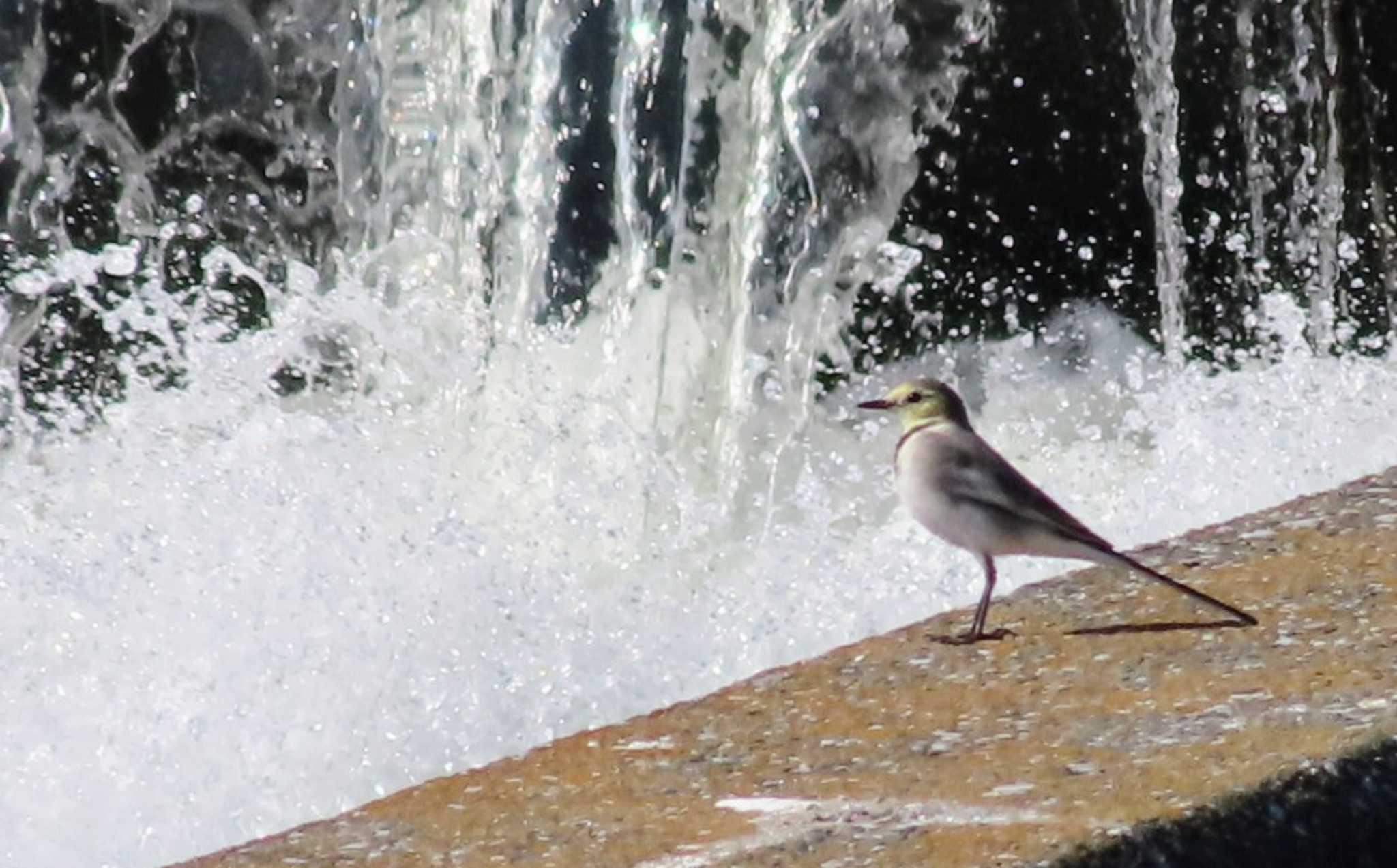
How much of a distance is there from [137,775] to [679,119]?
16.2 feet

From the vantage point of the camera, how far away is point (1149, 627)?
2.85 m

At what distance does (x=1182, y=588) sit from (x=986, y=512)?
0.22m

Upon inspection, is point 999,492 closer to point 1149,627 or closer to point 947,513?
point 947,513

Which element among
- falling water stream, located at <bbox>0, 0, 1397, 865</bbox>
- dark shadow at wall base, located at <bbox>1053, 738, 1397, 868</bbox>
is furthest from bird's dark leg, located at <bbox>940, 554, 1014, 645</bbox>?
falling water stream, located at <bbox>0, 0, 1397, 865</bbox>

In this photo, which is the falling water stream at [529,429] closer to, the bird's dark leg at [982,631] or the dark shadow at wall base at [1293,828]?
the bird's dark leg at [982,631]

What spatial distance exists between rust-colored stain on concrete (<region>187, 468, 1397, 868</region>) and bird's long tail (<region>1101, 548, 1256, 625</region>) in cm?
2

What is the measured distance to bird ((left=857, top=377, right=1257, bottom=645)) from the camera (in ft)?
9.30

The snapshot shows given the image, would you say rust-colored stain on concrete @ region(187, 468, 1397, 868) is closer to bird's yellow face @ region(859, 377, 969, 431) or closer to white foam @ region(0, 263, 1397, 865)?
→ bird's yellow face @ region(859, 377, 969, 431)

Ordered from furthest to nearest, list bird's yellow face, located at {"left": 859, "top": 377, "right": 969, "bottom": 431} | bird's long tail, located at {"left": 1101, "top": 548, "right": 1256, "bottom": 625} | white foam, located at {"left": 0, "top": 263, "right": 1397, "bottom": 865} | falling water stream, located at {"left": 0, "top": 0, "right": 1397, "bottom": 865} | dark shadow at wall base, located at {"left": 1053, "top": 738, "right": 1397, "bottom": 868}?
falling water stream, located at {"left": 0, "top": 0, "right": 1397, "bottom": 865}
white foam, located at {"left": 0, "top": 263, "right": 1397, "bottom": 865}
bird's yellow face, located at {"left": 859, "top": 377, "right": 969, "bottom": 431}
bird's long tail, located at {"left": 1101, "top": 548, "right": 1256, "bottom": 625}
dark shadow at wall base, located at {"left": 1053, "top": 738, "right": 1397, "bottom": 868}

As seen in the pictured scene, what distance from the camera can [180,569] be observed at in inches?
204

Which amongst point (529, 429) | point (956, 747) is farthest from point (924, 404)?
point (529, 429)

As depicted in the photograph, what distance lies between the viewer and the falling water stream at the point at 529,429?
13.9ft

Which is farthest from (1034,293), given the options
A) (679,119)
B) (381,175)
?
(381,175)

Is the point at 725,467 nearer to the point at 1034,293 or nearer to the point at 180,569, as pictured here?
the point at 180,569
